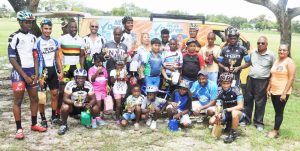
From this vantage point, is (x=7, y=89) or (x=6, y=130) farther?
(x=7, y=89)

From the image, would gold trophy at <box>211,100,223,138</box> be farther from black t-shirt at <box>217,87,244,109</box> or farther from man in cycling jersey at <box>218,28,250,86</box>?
man in cycling jersey at <box>218,28,250,86</box>

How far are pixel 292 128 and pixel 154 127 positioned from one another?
2594 millimetres

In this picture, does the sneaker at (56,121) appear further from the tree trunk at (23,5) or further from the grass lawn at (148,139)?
the tree trunk at (23,5)

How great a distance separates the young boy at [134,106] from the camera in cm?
649

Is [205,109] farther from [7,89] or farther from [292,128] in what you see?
[7,89]

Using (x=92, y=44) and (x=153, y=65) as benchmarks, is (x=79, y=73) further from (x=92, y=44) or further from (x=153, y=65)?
(x=153, y=65)

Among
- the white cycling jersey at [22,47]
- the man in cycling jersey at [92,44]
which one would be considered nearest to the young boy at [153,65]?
the man in cycling jersey at [92,44]

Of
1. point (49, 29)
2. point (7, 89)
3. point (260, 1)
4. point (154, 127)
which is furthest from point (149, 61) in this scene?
point (260, 1)

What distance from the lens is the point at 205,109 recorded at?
671cm

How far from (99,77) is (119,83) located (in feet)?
1.27

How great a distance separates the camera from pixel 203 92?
680cm

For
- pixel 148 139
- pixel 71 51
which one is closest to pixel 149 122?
pixel 148 139

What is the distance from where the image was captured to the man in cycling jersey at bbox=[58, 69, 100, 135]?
6.05 metres

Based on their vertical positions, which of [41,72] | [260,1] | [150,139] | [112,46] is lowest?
[150,139]
